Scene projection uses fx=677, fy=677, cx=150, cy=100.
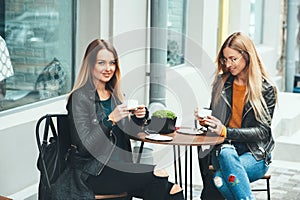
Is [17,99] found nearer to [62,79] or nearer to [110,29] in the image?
[62,79]

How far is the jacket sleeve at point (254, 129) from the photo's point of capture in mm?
3910

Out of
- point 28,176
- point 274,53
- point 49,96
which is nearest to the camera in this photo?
point 28,176

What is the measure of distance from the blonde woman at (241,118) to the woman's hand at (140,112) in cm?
33

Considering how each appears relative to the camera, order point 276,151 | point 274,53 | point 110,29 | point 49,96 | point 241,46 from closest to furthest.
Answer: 1. point 241,46
2. point 49,96
3. point 110,29
4. point 276,151
5. point 274,53

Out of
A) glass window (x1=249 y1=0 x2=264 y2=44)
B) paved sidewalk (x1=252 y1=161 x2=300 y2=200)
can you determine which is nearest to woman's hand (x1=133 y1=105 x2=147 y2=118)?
paved sidewalk (x1=252 y1=161 x2=300 y2=200)

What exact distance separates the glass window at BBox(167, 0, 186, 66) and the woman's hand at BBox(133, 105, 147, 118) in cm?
327

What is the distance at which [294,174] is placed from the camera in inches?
226

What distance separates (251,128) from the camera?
13.0 feet

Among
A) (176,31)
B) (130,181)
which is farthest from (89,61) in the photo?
(176,31)

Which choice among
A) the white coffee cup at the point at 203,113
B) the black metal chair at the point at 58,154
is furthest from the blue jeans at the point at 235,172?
the black metal chair at the point at 58,154

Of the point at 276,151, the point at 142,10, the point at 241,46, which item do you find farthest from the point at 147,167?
the point at 276,151

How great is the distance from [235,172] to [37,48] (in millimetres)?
1669

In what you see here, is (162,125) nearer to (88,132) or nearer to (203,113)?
(203,113)

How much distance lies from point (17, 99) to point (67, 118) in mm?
913
